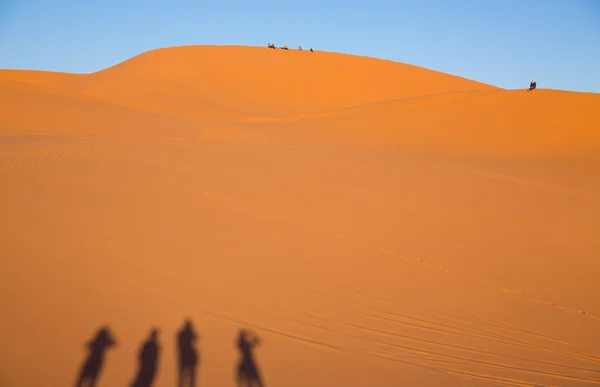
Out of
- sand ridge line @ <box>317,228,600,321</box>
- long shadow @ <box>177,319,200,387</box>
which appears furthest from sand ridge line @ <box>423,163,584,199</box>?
long shadow @ <box>177,319,200,387</box>

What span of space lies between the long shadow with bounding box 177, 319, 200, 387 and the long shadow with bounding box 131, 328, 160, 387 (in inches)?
8.4

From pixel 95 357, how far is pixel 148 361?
470mm

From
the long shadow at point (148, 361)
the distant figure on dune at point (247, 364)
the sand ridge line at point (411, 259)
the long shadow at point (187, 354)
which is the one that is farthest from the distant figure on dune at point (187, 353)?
the sand ridge line at point (411, 259)

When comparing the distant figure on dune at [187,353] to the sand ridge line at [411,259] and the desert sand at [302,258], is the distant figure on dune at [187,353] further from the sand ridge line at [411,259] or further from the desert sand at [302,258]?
the sand ridge line at [411,259]

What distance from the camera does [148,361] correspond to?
14.2 ft

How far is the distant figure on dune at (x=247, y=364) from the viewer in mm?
4219

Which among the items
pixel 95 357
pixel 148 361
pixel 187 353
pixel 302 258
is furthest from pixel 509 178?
pixel 95 357

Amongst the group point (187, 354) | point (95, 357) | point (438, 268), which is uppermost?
point (438, 268)

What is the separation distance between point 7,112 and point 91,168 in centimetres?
1112

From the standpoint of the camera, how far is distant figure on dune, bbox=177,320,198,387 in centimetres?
420

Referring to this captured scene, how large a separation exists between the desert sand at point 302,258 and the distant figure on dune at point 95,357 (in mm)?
71

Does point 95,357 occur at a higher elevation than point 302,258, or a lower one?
lower

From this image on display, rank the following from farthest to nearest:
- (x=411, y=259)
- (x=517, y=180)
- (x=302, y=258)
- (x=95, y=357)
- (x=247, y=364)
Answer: (x=517, y=180)
(x=411, y=259)
(x=302, y=258)
(x=247, y=364)
(x=95, y=357)

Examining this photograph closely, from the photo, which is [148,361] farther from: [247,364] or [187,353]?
[247,364]
